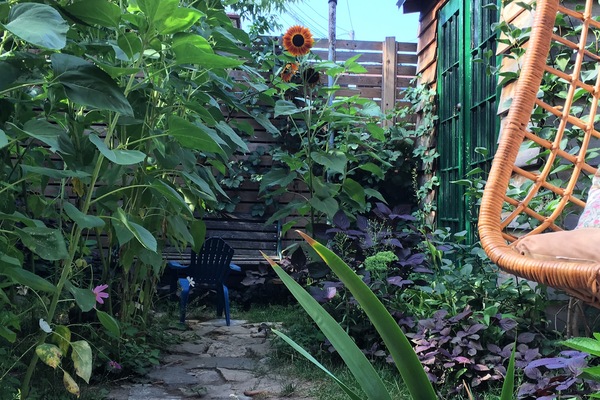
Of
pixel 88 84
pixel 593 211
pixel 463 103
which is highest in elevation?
pixel 463 103

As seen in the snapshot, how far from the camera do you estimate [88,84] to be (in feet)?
4.78

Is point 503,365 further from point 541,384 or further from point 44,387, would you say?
point 44,387

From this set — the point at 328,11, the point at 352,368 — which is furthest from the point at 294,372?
the point at 328,11

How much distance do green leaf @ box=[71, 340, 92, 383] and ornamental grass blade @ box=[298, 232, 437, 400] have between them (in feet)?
4.19

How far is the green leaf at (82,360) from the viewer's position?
1.59m

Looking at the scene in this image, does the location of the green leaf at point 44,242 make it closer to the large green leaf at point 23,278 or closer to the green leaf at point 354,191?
the large green leaf at point 23,278

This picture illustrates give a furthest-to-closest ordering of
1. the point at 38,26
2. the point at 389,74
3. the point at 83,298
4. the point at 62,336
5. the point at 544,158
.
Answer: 1. the point at 389,74
2. the point at 544,158
3. the point at 62,336
4. the point at 83,298
5. the point at 38,26

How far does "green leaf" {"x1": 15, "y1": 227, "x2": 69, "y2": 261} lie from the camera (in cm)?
145

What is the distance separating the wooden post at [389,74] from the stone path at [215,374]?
2.97m

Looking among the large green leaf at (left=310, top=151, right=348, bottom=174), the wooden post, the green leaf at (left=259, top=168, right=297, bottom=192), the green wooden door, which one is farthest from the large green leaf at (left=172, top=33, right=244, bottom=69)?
the wooden post

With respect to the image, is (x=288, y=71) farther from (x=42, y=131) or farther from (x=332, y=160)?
(x=42, y=131)

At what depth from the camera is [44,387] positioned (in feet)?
6.68

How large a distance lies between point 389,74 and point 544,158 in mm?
3353

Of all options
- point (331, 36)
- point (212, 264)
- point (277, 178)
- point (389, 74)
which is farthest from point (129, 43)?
point (331, 36)
